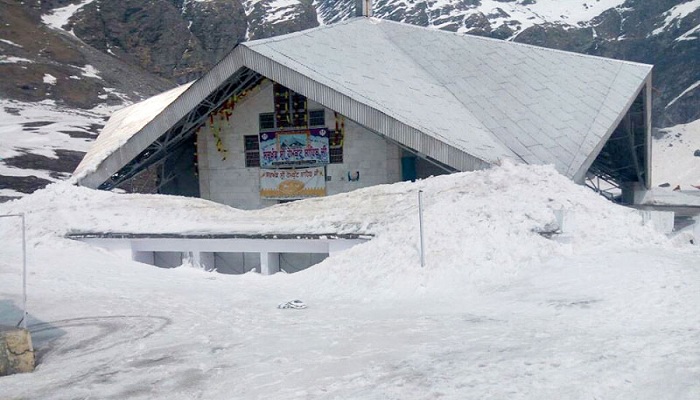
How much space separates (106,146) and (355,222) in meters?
8.63

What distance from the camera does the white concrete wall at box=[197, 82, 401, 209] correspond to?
1703cm

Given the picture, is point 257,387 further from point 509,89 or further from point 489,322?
point 509,89

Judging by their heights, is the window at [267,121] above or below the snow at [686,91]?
below

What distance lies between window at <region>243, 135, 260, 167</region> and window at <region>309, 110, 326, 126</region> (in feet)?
5.55

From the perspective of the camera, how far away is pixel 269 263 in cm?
1333

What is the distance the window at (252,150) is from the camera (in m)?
18.3

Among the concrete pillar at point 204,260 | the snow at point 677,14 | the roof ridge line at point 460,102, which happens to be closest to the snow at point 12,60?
the roof ridge line at point 460,102

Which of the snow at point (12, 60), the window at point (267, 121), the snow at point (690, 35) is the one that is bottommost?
the window at point (267, 121)

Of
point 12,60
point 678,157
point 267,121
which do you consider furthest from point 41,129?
point 678,157

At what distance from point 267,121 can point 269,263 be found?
19.3 ft

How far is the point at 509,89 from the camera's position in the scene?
64.6 feet

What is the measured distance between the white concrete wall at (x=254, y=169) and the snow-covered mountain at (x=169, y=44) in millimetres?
17086

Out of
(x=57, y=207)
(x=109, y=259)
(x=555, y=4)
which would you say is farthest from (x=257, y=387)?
(x=555, y=4)

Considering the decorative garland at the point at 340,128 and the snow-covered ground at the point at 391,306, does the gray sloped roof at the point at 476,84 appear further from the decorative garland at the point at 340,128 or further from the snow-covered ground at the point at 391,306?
the snow-covered ground at the point at 391,306
